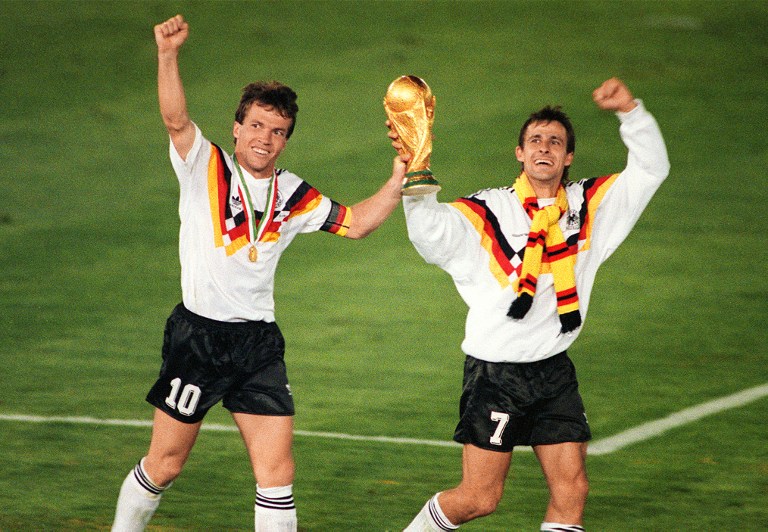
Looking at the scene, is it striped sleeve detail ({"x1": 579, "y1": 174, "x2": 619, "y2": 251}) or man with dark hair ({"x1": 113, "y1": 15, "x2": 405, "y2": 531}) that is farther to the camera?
man with dark hair ({"x1": 113, "y1": 15, "x2": 405, "y2": 531})

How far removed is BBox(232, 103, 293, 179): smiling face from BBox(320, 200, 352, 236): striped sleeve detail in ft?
1.24

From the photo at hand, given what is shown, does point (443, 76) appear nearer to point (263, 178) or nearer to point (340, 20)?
point (340, 20)

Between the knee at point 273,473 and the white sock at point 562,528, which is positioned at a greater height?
the knee at point 273,473

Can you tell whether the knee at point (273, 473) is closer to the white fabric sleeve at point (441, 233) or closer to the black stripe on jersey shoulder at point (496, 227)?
the white fabric sleeve at point (441, 233)

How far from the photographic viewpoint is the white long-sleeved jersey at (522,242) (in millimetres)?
6531

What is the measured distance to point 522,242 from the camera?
660 centimetres

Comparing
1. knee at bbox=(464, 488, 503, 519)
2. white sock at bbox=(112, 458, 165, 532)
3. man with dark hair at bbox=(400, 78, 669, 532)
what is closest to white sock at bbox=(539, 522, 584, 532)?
man with dark hair at bbox=(400, 78, 669, 532)

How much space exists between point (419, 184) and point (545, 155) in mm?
670

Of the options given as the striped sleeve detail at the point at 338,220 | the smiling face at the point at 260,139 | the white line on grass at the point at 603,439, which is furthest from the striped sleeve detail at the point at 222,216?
the white line on grass at the point at 603,439

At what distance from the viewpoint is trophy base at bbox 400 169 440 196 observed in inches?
246

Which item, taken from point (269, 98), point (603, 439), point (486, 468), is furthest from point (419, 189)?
point (603, 439)

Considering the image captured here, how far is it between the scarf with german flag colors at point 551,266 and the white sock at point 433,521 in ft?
3.12

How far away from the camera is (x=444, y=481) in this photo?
338 inches

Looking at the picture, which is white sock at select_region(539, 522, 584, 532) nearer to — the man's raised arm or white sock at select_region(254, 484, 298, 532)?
white sock at select_region(254, 484, 298, 532)
